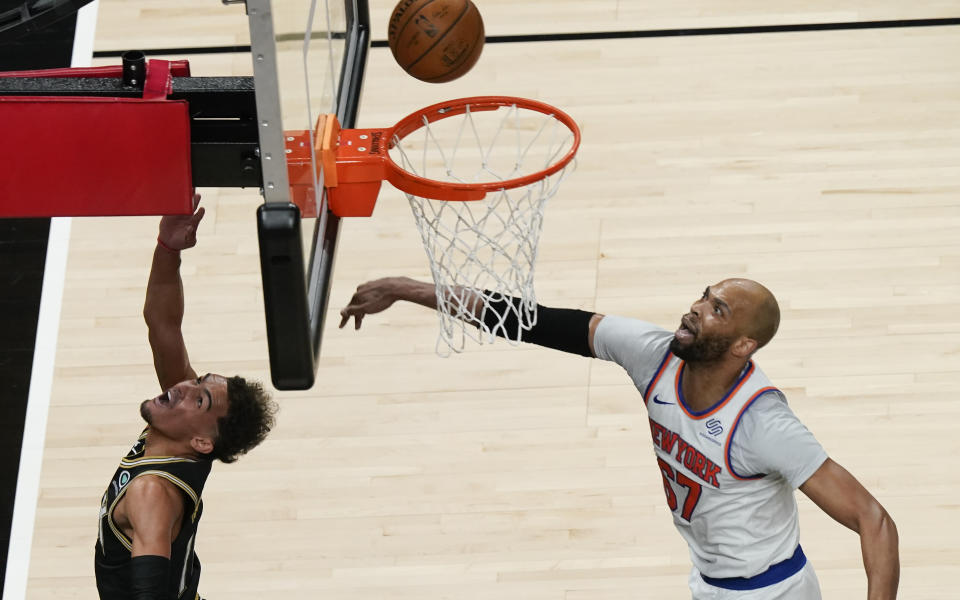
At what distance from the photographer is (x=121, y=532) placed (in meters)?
3.38

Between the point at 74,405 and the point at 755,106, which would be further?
the point at 755,106

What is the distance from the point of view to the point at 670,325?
16.2ft

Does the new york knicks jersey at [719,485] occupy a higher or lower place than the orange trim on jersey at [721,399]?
lower

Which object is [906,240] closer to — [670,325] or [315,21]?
[670,325]

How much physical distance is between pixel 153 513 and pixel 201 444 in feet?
0.75

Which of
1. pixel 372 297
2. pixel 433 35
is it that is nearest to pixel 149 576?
pixel 372 297

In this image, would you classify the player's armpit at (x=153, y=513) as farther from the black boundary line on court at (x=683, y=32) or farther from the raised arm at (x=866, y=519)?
the black boundary line on court at (x=683, y=32)

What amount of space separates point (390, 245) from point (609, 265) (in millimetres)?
812

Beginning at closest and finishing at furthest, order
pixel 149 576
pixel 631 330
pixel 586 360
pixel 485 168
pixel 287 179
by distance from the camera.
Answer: pixel 287 179
pixel 149 576
pixel 631 330
pixel 485 168
pixel 586 360

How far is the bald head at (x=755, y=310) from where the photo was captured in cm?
340

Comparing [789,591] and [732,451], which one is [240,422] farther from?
[789,591]

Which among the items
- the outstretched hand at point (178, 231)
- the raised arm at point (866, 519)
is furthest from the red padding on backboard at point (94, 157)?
the raised arm at point (866, 519)

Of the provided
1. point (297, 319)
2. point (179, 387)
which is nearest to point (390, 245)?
point (179, 387)

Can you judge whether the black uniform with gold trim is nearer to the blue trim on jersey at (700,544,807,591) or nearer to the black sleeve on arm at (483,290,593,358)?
the black sleeve on arm at (483,290,593,358)
